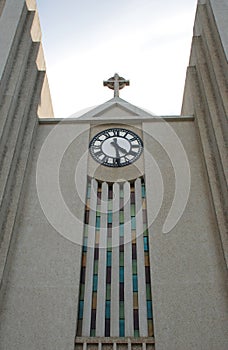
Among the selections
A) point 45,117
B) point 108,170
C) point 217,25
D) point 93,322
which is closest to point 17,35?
point 45,117

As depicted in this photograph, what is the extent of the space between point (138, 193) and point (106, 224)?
1.28m

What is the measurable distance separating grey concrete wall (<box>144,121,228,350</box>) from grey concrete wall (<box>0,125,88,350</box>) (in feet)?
5.62

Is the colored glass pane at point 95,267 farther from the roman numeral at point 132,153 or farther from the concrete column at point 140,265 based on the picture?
the roman numeral at point 132,153

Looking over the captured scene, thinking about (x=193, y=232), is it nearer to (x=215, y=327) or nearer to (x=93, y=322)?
(x=215, y=327)

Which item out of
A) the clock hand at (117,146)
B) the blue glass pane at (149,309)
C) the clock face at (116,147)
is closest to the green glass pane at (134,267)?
the blue glass pane at (149,309)

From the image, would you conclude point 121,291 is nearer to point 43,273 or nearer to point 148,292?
point 148,292

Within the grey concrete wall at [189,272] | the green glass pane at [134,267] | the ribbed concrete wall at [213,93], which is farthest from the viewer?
the ribbed concrete wall at [213,93]

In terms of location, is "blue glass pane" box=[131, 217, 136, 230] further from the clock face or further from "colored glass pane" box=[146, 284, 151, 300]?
the clock face

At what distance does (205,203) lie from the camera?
10297 millimetres

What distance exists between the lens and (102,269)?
31.3 feet

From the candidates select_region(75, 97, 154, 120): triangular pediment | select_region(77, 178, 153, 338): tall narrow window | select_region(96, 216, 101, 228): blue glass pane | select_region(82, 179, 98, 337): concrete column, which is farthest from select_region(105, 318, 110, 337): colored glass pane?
select_region(75, 97, 154, 120): triangular pediment

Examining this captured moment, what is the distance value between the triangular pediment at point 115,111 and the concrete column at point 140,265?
3065 millimetres

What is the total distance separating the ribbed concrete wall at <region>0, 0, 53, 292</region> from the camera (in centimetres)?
955

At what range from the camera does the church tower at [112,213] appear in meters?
8.38
